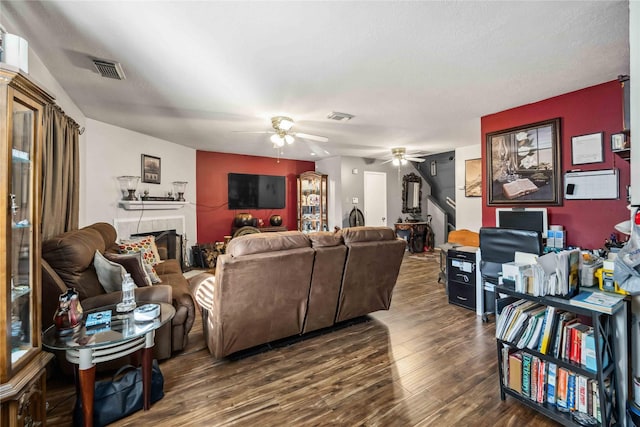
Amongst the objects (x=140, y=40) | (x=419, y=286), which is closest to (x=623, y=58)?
(x=419, y=286)

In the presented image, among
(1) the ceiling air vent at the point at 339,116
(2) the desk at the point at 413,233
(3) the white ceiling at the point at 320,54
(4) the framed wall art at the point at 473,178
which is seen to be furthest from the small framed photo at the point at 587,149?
(2) the desk at the point at 413,233

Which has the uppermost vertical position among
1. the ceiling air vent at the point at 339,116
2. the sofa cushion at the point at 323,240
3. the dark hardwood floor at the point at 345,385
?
the ceiling air vent at the point at 339,116

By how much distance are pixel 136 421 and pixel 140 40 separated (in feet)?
8.36

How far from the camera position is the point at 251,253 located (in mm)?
2129

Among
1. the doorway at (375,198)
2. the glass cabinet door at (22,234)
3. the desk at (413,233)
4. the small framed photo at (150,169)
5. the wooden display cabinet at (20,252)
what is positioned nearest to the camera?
the wooden display cabinet at (20,252)

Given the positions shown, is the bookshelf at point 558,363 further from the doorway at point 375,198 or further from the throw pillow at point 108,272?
the doorway at point 375,198

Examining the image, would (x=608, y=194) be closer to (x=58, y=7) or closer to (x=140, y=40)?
(x=140, y=40)

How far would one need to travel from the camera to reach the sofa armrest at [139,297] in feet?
7.23

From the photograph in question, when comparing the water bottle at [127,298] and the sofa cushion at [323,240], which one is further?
the sofa cushion at [323,240]

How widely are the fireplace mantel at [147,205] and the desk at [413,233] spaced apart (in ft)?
16.7

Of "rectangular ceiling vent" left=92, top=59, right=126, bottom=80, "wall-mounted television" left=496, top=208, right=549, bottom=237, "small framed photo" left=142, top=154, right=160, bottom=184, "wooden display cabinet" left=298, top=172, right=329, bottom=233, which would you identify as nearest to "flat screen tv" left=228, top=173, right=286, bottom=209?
"wooden display cabinet" left=298, top=172, right=329, bottom=233

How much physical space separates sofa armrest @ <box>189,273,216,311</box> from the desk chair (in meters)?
2.70

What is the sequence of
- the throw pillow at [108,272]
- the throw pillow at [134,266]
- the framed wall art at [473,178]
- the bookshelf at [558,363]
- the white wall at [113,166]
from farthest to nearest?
1. the framed wall art at [473,178]
2. the white wall at [113,166]
3. the throw pillow at [134,266]
4. the throw pillow at [108,272]
5. the bookshelf at [558,363]

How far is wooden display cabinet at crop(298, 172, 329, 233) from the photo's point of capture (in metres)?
7.36
